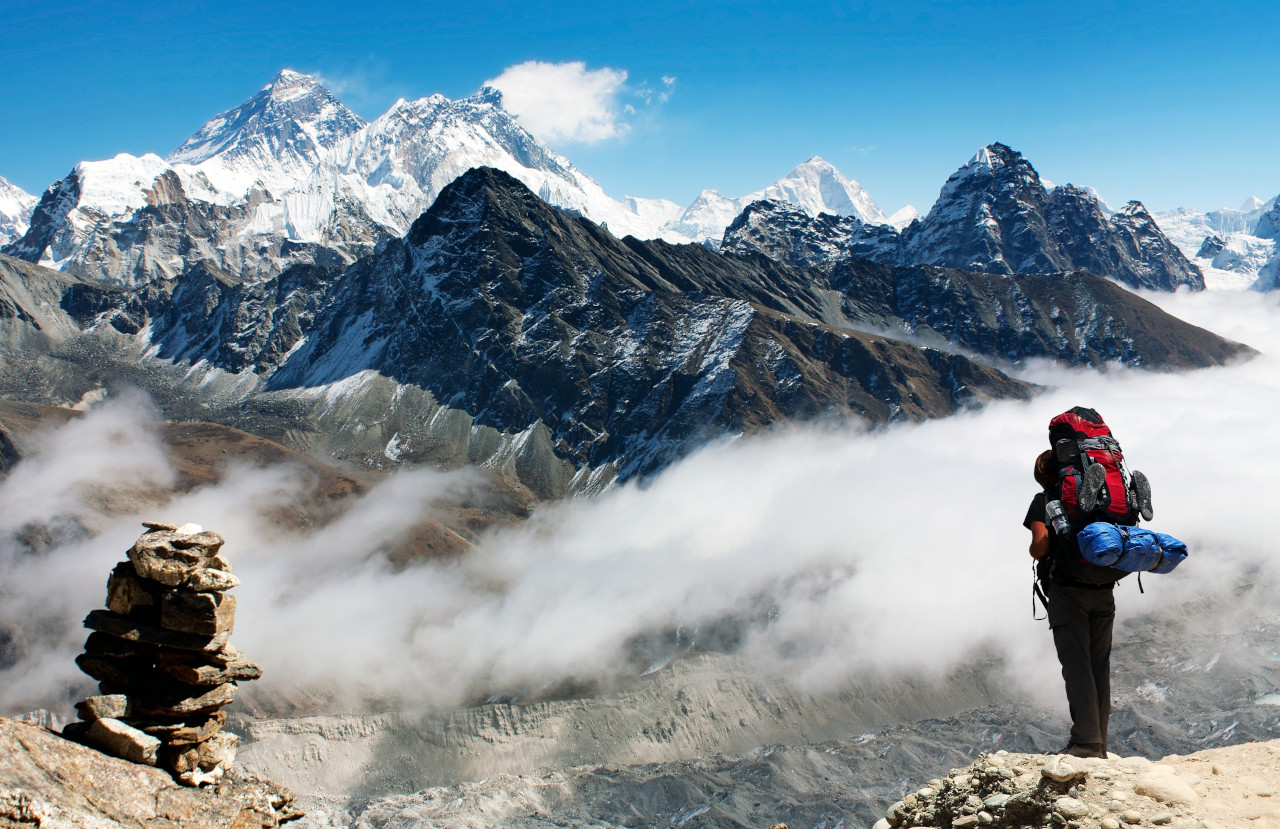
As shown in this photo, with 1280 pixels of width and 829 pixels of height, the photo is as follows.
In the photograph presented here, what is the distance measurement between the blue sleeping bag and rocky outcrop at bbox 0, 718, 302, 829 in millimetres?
18000

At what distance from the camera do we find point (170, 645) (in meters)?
18.3

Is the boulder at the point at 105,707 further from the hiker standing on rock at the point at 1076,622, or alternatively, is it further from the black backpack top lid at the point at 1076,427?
the black backpack top lid at the point at 1076,427

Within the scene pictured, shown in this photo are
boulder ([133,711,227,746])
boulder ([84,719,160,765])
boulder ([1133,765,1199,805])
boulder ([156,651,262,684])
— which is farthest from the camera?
boulder ([156,651,262,684])

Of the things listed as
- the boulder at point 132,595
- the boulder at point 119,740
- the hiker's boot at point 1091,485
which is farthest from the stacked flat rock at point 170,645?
the hiker's boot at point 1091,485

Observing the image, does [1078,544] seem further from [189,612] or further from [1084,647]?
[189,612]

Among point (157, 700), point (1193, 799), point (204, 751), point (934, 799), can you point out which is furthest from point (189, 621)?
point (1193, 799)

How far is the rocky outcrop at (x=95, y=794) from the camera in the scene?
537 inches

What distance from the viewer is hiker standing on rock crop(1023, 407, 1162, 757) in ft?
42.8

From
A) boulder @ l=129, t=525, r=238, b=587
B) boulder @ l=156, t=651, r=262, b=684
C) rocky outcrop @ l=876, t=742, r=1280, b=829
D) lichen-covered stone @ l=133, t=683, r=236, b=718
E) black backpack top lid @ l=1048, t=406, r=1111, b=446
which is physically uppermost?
black backpack top lid @ l=1048, t=406, r=1111, b=446

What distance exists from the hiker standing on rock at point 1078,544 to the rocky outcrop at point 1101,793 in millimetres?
1272

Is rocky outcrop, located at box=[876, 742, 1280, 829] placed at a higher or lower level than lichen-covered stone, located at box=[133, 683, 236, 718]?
lower

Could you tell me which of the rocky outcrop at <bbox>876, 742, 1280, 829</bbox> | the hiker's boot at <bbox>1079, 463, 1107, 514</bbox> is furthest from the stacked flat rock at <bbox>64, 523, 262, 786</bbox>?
the hiker's boot at <bbox>1079, 463, 1107, 514</bbox>

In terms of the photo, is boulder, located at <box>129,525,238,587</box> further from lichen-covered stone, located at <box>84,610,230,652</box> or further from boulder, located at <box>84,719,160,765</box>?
boulder, located at <box>84,719,160,765</box>

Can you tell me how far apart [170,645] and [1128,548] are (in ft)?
65.9
